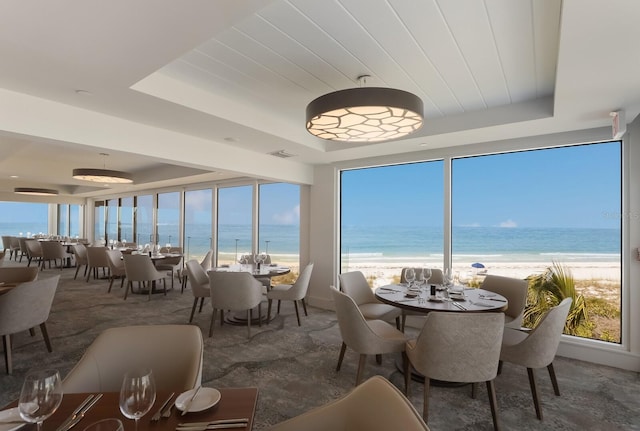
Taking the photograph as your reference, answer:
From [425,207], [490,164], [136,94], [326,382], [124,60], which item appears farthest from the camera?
[425,207]

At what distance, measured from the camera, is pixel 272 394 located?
2.83m

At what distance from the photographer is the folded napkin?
41.0 inches

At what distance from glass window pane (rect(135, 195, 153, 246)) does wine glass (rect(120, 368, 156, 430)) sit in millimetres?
9954

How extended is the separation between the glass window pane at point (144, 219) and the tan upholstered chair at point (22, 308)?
6935mm

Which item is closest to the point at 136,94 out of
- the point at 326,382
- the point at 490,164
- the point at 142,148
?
the point at 142,148

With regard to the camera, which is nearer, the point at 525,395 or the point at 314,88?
the point at 525,395

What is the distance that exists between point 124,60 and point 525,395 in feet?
13.3

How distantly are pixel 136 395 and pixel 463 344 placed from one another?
6.60 feet

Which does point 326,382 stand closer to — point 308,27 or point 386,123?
point 386,123

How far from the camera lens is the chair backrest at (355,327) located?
9.10 ft

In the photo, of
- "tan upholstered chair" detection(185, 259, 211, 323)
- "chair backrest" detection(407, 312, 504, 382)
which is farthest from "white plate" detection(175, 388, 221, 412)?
"tan upholstered chair" detection(185, 259, 211, 323)

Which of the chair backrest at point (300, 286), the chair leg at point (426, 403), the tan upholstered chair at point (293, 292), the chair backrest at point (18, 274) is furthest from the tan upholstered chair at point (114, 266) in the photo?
the chair leg at point (426, 403)

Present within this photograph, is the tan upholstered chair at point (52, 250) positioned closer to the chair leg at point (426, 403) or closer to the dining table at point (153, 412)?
the dining table at point (153, 412)

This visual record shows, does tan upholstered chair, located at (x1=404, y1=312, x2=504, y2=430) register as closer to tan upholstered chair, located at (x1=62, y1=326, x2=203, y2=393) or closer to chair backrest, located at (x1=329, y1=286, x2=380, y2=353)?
chair backrest, located at (x1=329, y1=286, x2=380, y2=353)
